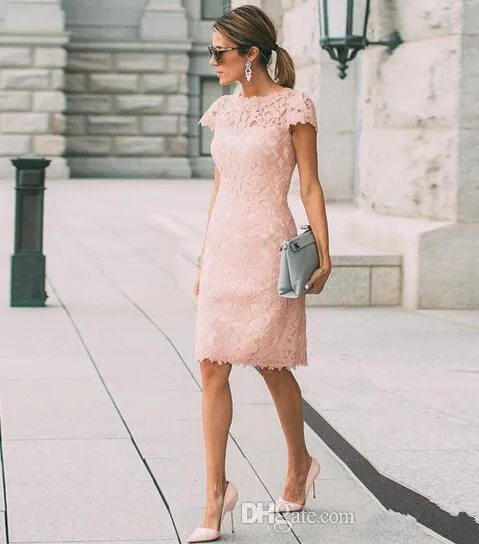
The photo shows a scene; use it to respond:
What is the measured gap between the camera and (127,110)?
30.4 m

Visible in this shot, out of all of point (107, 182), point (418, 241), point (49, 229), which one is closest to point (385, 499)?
point (418, 241)

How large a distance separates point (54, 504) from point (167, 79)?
25.6m

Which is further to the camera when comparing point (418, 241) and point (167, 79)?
point (167, 79)

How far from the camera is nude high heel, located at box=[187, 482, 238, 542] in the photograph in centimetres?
485

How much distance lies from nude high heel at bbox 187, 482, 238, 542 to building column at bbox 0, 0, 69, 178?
24.0 m

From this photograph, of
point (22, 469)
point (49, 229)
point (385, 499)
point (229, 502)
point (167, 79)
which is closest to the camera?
point (229, 502)

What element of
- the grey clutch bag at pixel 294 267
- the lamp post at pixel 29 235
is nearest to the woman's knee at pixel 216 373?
the grey clutch bag at pixel 294 267

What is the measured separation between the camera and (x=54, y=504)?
5.29m

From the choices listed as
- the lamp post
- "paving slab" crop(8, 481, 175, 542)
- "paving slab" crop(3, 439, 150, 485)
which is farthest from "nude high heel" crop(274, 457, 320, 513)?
the lamp post

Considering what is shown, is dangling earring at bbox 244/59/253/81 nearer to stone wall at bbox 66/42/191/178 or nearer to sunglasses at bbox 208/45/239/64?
sunglasses at bbox 208/45/239/64

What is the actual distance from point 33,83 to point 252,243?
81.2 feet

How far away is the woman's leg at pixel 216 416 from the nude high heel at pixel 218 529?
37 mm

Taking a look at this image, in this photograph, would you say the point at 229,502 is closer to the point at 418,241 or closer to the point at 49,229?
the point at 418,241

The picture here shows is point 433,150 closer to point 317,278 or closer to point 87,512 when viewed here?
point 317,278
